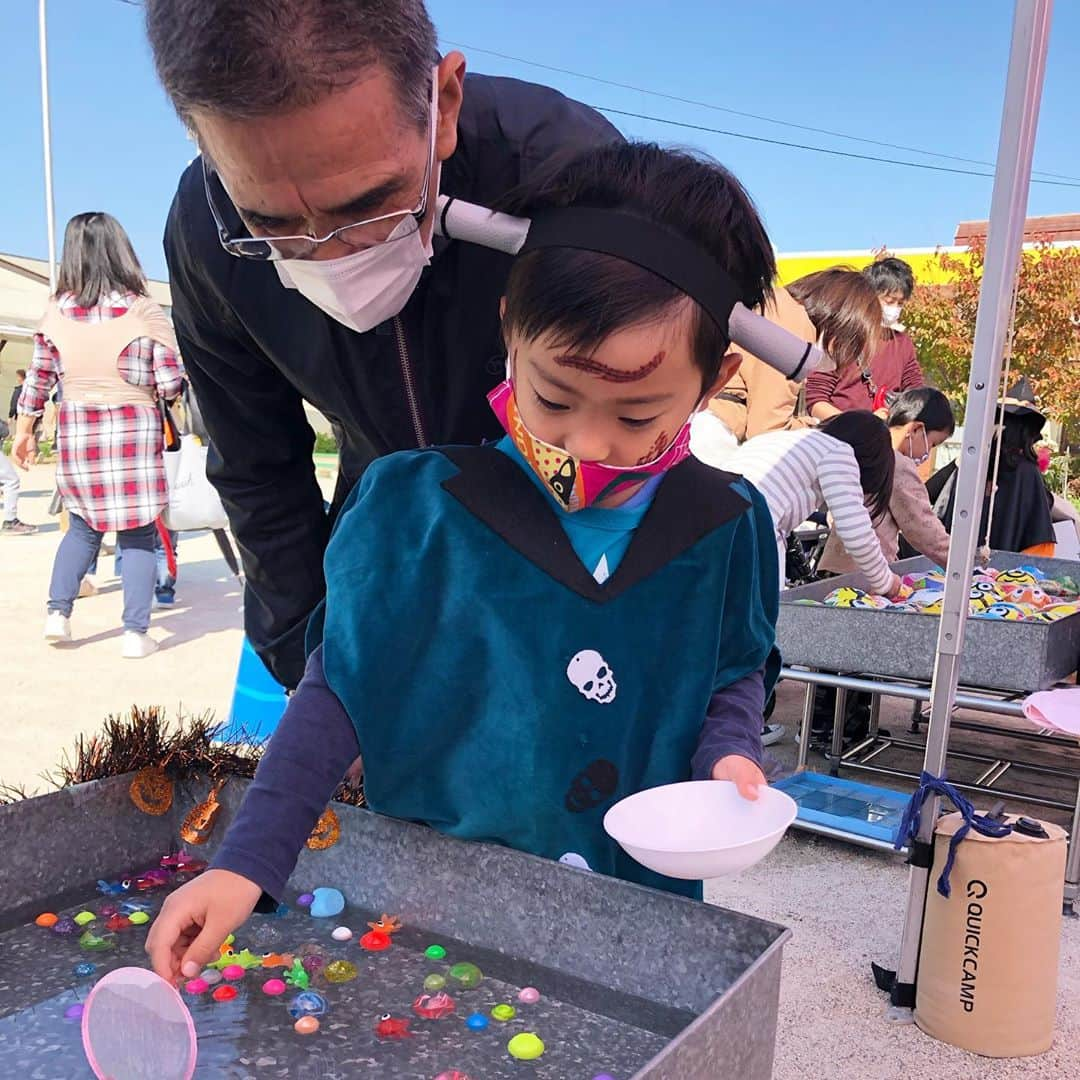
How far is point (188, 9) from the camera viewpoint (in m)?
0.88

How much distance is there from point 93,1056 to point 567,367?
0.64m

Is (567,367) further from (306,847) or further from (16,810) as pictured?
(16,810)

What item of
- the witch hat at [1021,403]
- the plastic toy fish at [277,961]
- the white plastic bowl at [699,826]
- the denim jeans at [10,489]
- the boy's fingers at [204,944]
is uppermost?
the white plastic bowl at [699,826]

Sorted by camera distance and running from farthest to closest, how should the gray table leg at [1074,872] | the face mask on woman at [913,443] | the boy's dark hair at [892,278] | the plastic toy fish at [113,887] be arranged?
the boy's dark hair at [892,278], the face mask on woman at [913,443], the gray table leg at [1074,872], the plastic toy fish at [113,887]

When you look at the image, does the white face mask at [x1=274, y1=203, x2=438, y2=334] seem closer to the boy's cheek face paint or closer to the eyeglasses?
the eyeglasses

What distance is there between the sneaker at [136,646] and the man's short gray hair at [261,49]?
365 centimetres

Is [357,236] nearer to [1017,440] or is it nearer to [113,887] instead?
[113,887]

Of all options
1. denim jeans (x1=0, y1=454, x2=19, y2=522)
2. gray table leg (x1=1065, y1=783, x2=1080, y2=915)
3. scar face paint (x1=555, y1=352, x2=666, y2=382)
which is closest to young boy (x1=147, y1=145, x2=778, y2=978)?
scar face paint (x1=555, y1=352, x2=666, y2=382)

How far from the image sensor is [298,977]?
0.96 metres

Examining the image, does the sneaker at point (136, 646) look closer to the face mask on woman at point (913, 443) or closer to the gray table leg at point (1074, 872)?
the face mask on woman at point (913, 443)

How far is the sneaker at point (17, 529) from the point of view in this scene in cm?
737

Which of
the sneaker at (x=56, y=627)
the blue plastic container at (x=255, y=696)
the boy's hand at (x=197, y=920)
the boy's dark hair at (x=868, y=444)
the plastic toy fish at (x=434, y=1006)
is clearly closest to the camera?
the boy's hand at (x=197, y=920)

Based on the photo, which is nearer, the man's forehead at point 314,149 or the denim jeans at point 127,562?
the man's forehead at point 314,149

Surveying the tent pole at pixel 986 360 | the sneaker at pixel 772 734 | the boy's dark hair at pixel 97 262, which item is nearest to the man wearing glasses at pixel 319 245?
the tent pole at pixel 986 360
